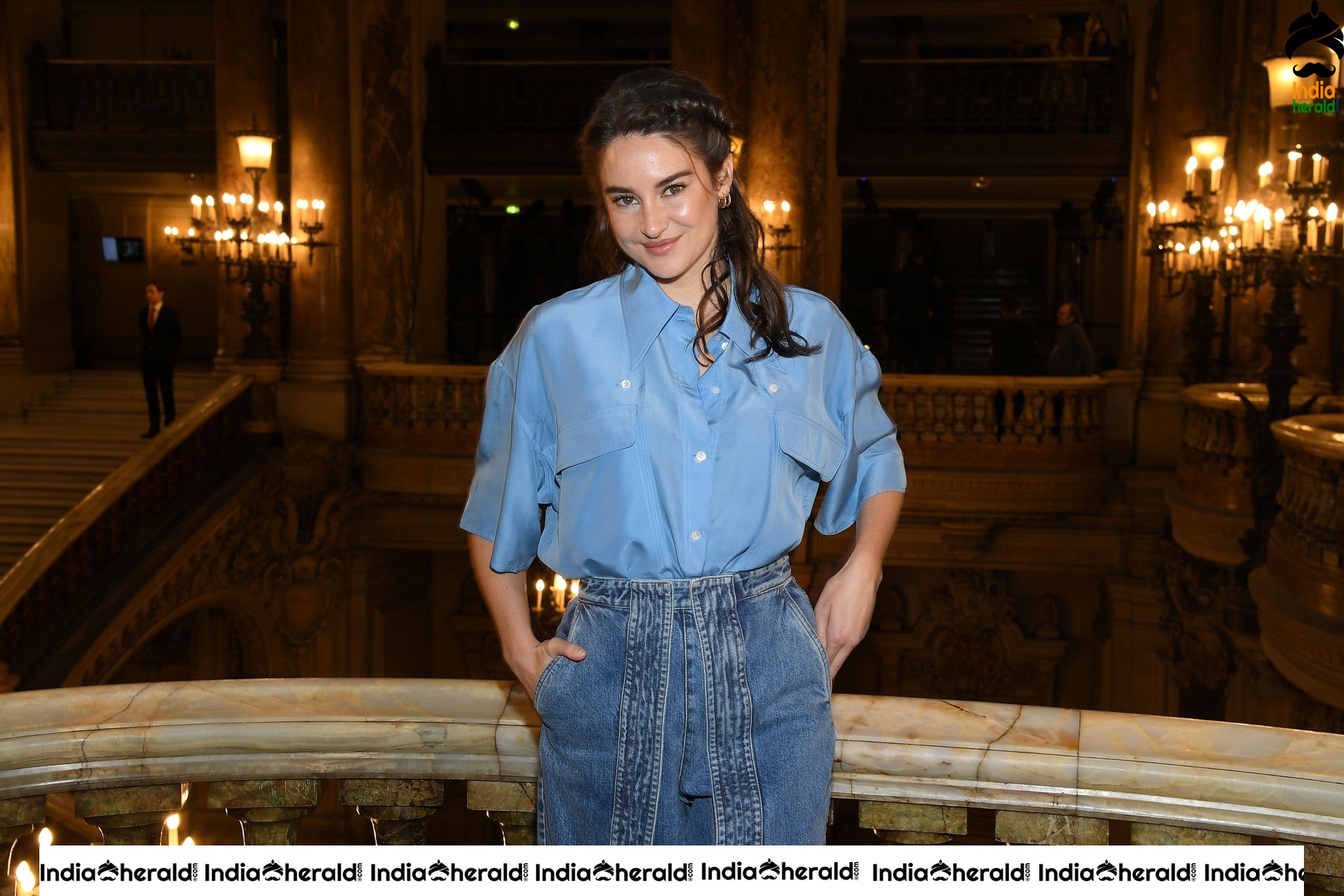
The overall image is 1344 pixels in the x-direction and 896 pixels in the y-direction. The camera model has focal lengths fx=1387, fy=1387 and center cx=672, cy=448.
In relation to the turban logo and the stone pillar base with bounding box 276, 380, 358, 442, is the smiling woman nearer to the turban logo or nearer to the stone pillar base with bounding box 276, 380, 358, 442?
the turban logo

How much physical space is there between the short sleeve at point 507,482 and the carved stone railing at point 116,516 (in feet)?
27.1

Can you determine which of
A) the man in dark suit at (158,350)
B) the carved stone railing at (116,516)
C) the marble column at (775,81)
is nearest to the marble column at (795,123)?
the marble column at (775,81)

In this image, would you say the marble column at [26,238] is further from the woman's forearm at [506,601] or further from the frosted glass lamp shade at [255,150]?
the woman's forearm at [506,601]

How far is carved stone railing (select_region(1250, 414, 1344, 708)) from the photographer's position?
6582mm

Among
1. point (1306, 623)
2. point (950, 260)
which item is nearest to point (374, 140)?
point (1306, 623)

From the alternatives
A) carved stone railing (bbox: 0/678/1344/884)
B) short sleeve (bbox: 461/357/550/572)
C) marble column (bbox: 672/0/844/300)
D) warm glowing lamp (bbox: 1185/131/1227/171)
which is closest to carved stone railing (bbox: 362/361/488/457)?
marble column (bbox: 672/0/844/300)

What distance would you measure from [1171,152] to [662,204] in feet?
39.1

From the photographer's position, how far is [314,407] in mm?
13211

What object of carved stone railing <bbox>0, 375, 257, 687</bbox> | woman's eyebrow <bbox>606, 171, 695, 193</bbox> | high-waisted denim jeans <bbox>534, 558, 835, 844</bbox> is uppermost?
woman's eyebrow <bbox>606, 171, 695, 193</bbox>

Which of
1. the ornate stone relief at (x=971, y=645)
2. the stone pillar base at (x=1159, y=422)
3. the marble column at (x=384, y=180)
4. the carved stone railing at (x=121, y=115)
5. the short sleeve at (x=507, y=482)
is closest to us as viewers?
the short sleeve at (x=507, y=482)

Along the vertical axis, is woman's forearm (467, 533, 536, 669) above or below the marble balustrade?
above

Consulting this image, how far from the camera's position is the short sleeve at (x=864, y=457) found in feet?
6.45

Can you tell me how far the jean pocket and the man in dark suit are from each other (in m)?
11.3
